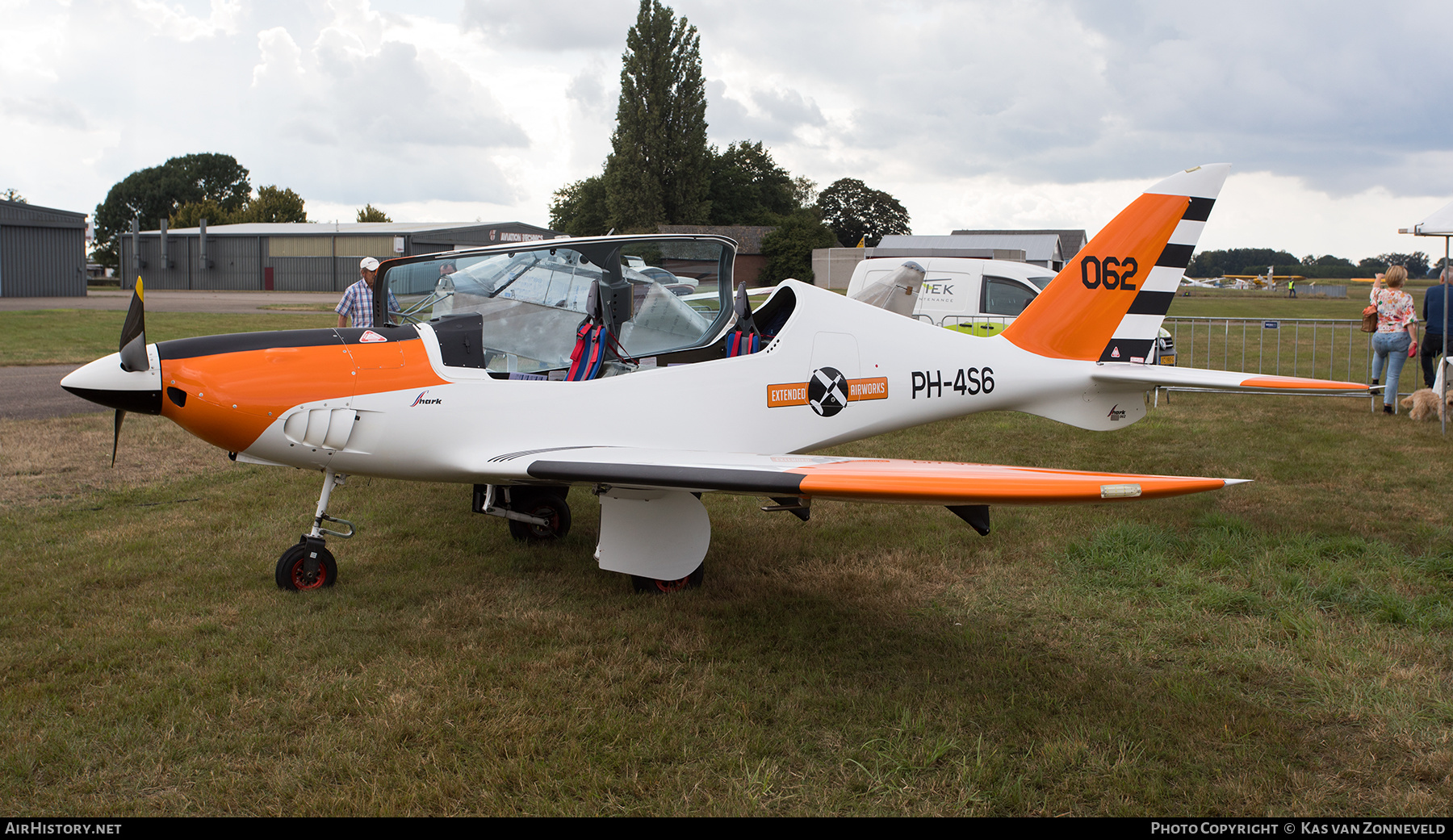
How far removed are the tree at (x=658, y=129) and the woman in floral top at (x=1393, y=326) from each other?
161ft

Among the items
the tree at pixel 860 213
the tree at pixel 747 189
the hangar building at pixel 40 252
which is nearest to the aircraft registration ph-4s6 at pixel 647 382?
the hangar building at pixel 40 252

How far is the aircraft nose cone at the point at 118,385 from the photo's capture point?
4.29 metres

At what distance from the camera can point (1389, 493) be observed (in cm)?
698

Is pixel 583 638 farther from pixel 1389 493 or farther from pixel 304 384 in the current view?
pixel 1389 493

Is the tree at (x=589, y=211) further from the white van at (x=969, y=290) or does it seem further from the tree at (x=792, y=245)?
the white van at (x=969, y=290)

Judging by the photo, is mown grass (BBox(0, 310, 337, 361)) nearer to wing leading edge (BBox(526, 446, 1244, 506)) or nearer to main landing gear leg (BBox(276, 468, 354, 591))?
main landing gear leg (BBox(276, 468, 354, 591))

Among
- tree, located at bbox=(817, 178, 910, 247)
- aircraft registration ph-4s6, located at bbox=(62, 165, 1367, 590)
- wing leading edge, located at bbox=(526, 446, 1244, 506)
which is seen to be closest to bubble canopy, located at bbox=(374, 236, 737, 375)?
aircraft registration ph-4s6, located at bbox=(62, 165, 1367, 590)

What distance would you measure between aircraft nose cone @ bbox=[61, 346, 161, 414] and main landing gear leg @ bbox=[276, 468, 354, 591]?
91 centimetres

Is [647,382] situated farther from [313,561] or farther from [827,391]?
[313,561]

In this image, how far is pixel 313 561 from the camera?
16.0 ft

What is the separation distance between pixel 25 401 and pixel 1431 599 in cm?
1400

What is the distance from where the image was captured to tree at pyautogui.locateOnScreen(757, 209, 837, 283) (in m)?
55.5

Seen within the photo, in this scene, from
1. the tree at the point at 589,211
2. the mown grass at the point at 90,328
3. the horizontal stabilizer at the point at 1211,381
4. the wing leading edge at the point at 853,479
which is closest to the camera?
the wing leading edge at the point at 853,479

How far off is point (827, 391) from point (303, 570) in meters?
3.20
